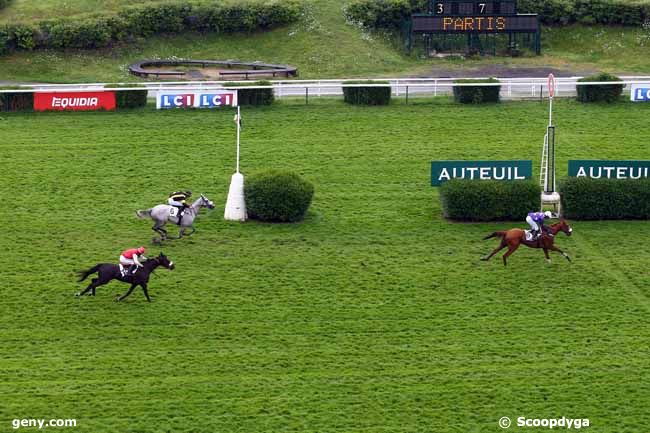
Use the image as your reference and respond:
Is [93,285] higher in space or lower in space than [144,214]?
lower

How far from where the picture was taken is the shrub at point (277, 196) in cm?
2795

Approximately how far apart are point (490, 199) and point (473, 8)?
16.2m

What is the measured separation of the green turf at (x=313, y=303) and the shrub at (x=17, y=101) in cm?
191

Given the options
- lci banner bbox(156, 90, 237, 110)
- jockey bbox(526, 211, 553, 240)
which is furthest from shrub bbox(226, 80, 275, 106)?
jockey bbox(526, 211, 553, 240)

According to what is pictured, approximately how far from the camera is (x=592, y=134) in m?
34.8

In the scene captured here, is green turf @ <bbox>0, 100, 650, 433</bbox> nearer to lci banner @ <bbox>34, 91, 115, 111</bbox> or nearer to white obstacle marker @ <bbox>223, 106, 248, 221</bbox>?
white obstacle marker @ <bbox>223, 106, 248, 221</bbox>

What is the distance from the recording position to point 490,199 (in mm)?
28266

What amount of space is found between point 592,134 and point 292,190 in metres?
10.8

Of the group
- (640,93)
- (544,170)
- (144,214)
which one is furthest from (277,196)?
(640,93)

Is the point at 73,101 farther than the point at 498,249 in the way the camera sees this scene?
Yes

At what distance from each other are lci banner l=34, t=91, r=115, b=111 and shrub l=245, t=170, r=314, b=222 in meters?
9.94

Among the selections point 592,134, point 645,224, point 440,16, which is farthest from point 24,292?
point 440,16

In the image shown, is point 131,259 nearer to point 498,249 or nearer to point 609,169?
point 498,249

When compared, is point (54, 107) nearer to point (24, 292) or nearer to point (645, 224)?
point (24, 292)
